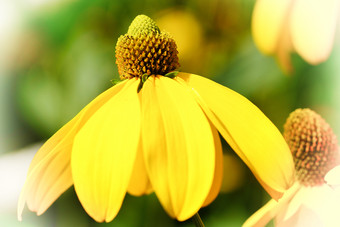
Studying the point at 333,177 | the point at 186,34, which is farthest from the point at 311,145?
the point at 186,34

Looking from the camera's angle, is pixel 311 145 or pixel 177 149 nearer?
pixel 177 149

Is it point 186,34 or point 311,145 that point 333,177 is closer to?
point 311,145

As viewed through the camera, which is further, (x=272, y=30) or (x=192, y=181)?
(x=272, y=30)

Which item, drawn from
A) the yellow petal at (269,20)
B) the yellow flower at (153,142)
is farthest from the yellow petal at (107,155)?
the yellow petal at (269,20)

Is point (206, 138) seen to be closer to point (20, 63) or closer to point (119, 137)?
point (119, 137)

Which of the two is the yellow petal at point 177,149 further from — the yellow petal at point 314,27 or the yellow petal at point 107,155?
the yellow petal at point 314,27

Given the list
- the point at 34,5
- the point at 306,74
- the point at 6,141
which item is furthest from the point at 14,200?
the point at 306,74

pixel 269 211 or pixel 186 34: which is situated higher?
pixel 186 34
